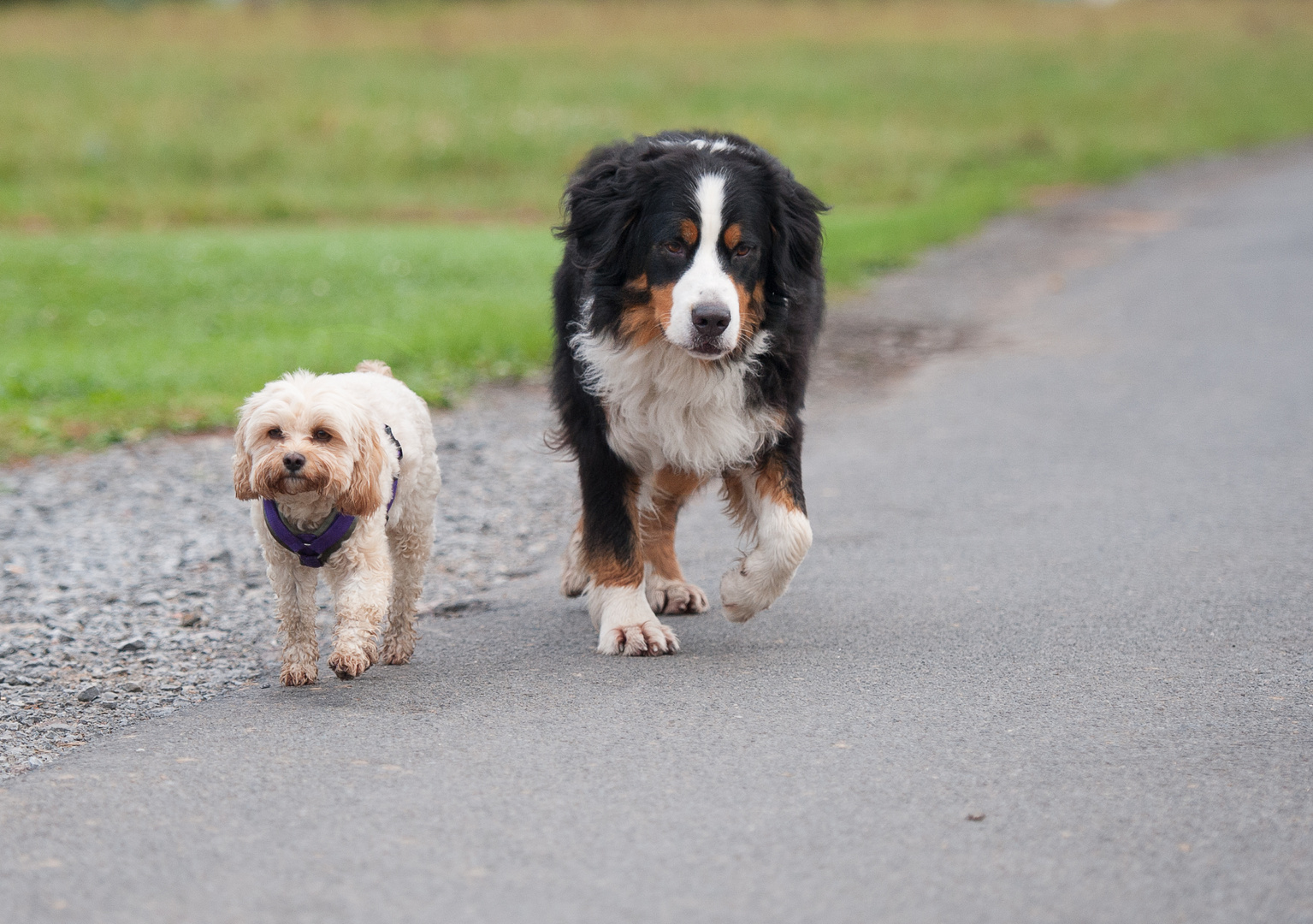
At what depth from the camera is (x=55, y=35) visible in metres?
39.6

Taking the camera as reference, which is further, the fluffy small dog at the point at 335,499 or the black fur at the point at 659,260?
the black fur at the point at 659,260

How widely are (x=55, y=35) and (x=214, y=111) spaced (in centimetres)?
1242

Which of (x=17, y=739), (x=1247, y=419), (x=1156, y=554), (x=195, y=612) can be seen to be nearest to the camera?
(x=17, y=739)

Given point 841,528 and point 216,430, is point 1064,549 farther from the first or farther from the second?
point 216,430

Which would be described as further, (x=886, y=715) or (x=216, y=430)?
(x=216, y=430)

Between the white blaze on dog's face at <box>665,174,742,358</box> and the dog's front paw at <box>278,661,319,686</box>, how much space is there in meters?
1.65

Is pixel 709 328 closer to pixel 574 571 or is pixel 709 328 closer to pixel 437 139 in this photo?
pixel 574 571

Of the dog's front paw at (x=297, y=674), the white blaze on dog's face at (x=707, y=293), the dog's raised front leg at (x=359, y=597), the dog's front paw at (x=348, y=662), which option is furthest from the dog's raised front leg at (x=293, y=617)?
the white blaze on dog's face at (x=707, y=293)

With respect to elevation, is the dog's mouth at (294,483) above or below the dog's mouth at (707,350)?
below

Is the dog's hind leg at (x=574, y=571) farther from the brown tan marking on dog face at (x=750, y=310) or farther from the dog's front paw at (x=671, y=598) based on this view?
the brown tan marking on dog face at (x=750, y=310)

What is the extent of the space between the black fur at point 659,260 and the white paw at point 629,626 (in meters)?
0.15

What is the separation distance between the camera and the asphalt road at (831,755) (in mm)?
3164

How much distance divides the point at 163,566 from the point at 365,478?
2.16 metres

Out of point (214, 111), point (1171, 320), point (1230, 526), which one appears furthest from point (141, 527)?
point (214, 111)
